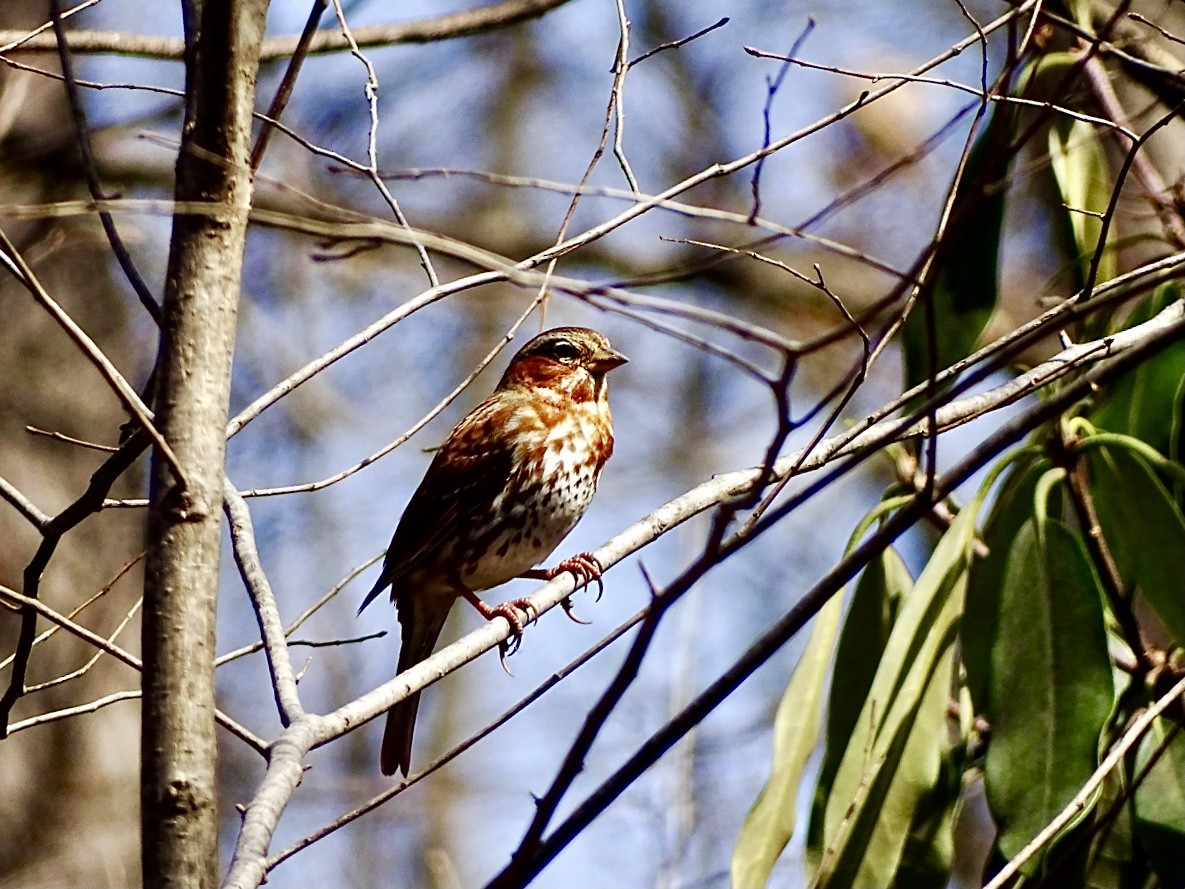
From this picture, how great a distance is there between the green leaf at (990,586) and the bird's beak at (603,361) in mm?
1638

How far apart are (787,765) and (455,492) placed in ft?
5.07

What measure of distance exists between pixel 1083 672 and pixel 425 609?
2281mm

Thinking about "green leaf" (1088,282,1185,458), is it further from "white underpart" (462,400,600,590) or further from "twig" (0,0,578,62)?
"twig" (0,0,578,62)

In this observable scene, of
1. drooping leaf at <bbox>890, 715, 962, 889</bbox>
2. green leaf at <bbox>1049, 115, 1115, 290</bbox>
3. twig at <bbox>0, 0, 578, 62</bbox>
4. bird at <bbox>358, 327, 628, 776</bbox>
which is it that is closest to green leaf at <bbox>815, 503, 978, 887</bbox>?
drooping leaf at <bbox>890, 715, 962, 889</bbox>

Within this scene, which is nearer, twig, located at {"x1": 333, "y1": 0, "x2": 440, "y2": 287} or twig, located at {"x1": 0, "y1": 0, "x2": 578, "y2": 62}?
twig, located at {"x1": 333, "y1": 0, "x2": 440, "y2": 287}

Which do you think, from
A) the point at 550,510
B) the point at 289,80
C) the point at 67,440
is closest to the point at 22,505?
the point at 67,440

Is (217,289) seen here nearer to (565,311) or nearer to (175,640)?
(175,640)

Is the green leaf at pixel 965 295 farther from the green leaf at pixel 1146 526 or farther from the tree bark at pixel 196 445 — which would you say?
the tree bark at pixel 196 445

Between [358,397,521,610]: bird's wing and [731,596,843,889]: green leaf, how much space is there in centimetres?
124

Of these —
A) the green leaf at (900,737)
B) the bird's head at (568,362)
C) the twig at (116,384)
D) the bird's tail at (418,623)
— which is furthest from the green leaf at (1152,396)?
the twig at (116,384)

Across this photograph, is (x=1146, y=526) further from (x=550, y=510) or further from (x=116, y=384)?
(x=116, y=384)

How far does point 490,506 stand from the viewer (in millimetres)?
4758

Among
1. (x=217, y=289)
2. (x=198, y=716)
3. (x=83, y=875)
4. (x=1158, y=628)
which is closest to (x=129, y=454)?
(x=217, y=289)

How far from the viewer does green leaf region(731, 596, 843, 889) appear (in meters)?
3.69
